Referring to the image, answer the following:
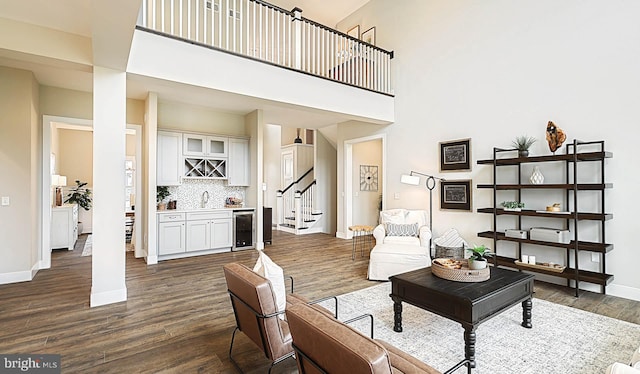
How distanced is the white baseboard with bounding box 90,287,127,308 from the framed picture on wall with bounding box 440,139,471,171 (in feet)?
17.1

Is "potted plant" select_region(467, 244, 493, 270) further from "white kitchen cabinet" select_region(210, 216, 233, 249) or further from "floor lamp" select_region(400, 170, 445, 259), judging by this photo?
"white kitchen cabinet" select_region(210, 216, 233, 249)

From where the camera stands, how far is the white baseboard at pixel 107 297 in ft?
10.9

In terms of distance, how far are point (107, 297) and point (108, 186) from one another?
1264 mm

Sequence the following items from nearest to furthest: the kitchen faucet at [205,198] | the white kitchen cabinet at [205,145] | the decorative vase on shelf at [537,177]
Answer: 1. the decorative vase on shelf at [537,177]
2. the white kitchen cabinet at [205,145]
3. the kitchen faucet at [205,198]

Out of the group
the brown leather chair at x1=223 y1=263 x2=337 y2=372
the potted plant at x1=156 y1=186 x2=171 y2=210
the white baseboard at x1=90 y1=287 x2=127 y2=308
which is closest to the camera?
the brown leather chair at x1=223 y1=263 x2=337 y2=372

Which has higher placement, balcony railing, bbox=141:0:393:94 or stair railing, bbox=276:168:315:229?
balcony railing, bbox=141:0:393:94

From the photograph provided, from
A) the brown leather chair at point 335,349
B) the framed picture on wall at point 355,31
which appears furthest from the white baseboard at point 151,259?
the framed picture on wall at point 355,31

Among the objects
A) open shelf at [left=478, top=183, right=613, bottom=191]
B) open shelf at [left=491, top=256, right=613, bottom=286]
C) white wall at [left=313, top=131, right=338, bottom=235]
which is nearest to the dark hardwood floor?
open shelf at [left=491, top=256, right=613, bottom=286]

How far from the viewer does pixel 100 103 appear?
3350 millimetres

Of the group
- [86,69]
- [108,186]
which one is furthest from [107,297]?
[86,69]

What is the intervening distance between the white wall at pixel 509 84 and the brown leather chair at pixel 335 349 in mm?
4014

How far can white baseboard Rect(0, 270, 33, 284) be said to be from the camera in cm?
409

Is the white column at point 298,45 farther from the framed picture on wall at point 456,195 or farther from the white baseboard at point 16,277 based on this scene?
the white baseboard at point 16,277

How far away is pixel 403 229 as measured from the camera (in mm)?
4895
